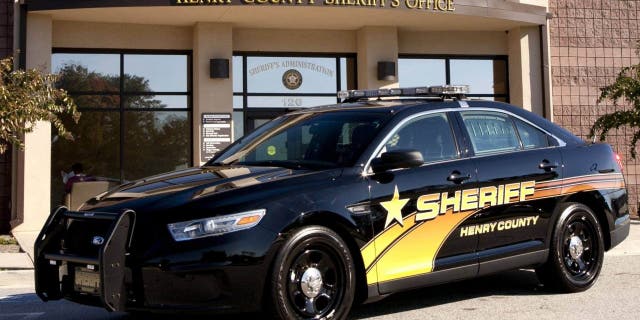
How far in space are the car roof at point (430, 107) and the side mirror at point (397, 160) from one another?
0.60m

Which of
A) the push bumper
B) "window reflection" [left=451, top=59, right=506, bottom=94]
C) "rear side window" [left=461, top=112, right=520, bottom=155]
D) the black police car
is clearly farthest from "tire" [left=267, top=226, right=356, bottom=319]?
"window reflection" [left=451, top=59, right=506, bottom=94]

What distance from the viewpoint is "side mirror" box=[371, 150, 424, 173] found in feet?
17.8

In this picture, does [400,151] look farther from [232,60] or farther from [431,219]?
[232,60]

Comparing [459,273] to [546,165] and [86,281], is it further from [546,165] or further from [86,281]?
[86,281]

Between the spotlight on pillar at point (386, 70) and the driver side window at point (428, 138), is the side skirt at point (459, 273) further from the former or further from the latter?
the spotlight on pillar at point (386, 70)

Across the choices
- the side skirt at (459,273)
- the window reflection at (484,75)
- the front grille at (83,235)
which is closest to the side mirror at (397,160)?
the side skirt at (459,273)

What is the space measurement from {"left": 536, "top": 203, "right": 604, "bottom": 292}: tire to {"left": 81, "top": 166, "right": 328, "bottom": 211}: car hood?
2.50m

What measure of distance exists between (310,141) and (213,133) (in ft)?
30.9

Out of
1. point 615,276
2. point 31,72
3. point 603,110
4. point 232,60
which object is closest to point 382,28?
point 232,60

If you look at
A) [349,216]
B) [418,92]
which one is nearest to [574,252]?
[418,92]

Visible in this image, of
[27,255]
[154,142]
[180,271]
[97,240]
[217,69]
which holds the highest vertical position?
[217,69]

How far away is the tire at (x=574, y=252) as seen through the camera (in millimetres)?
6594

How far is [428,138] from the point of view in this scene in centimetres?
609

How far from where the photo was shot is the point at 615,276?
25.5 feet
